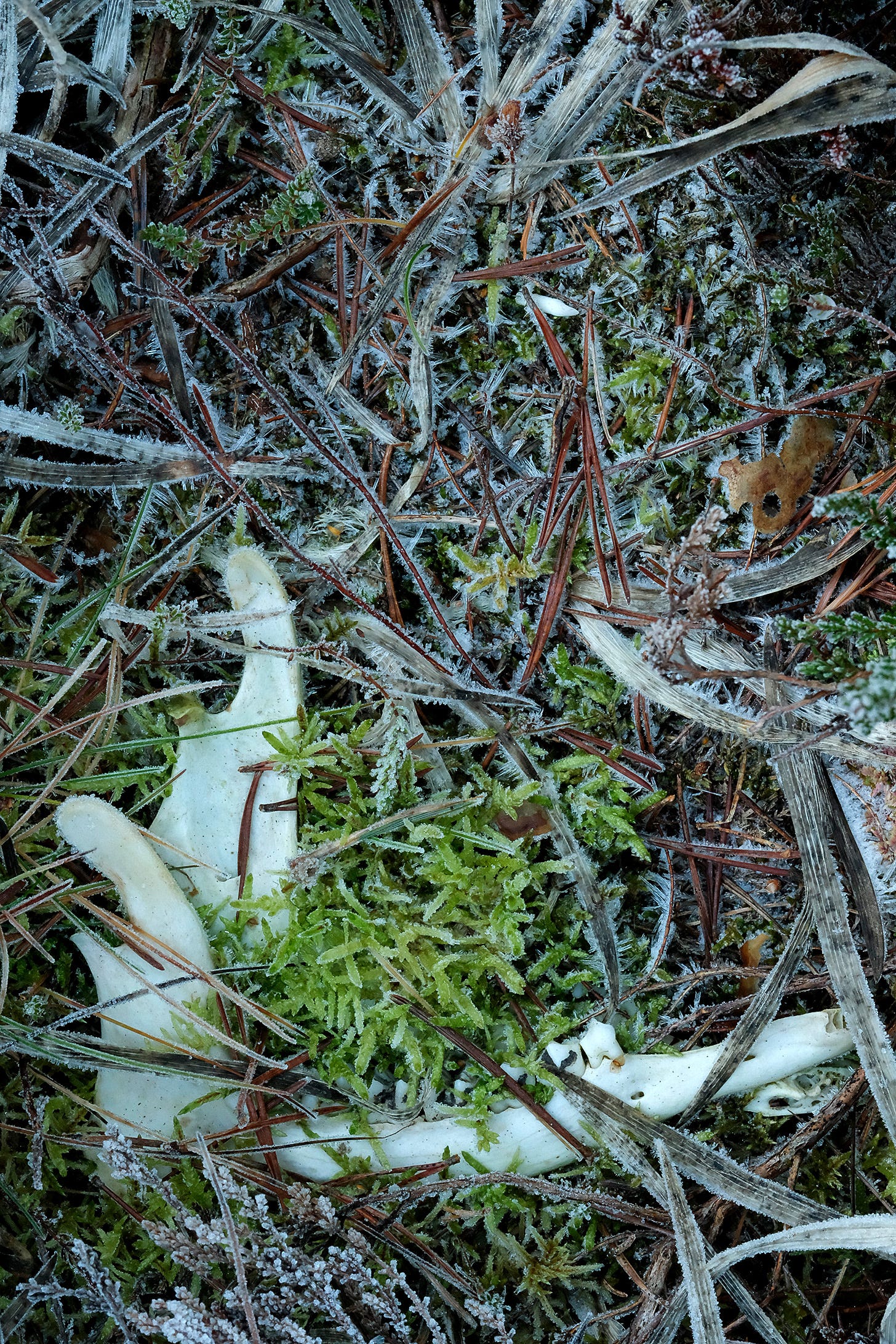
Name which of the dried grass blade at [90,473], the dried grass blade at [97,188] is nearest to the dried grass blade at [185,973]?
the dried grass blade at [90,473]

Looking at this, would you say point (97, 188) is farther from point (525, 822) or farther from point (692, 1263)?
point (692, 1263)

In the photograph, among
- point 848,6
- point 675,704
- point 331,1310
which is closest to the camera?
point 331,1310

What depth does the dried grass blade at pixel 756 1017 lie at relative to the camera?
2.17 m

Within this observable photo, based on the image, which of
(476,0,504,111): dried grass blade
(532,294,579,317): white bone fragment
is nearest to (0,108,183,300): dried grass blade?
(476,0,504,111): dried grass blade

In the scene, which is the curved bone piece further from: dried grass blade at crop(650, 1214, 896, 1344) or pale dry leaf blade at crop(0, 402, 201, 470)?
dried grass blade at crop(650, 1214, 896, 1344)

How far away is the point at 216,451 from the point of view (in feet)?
7.73

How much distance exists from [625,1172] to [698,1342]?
363 mm

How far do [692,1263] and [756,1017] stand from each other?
559 millimetres

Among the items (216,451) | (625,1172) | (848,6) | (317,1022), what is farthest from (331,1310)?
(848,6)

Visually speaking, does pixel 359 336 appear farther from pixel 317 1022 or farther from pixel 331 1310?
pixel 331 1310

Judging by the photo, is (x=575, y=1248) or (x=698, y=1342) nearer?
(x=698, y=1342)

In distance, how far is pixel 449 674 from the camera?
230 centimetres

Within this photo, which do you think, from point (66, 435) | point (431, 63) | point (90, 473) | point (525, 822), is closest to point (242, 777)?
point (525, 822)

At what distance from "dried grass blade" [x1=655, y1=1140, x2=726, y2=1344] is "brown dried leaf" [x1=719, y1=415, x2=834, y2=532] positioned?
154 cm
